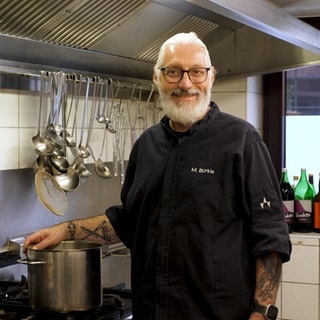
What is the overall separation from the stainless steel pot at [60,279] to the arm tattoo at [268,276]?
49 centimetres

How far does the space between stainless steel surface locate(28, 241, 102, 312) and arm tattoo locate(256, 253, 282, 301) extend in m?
0.49

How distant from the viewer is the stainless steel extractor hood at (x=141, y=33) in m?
1.64

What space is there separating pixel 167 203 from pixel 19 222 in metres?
0.67

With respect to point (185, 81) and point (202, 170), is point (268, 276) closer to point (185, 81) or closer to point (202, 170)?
point (202, 170)

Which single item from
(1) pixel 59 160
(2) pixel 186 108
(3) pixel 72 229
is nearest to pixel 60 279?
(3) pixel 72 229

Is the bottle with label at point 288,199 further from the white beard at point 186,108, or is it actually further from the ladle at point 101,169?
the white beard at point 186,108

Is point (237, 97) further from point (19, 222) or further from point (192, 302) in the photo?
point (192, 302)

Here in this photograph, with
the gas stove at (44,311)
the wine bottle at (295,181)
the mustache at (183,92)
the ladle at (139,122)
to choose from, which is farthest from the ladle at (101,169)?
Result: the mustache at (183,92)

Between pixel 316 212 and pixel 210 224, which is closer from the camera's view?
pixel 210 224

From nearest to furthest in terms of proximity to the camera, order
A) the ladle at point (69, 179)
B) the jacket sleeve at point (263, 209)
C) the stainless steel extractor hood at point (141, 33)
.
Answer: the jacket sleeve at point (263, 209), the stainless steel extractor hood at point (141, 33), the ladle at point (69, 179)

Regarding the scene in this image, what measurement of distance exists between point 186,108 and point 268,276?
1.24 feet

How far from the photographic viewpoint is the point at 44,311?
1.57 metres

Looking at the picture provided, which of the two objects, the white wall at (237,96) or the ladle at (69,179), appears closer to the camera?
the ladle at (69,179)

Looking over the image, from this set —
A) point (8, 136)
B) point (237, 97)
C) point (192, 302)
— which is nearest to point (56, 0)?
point (8, 136)
